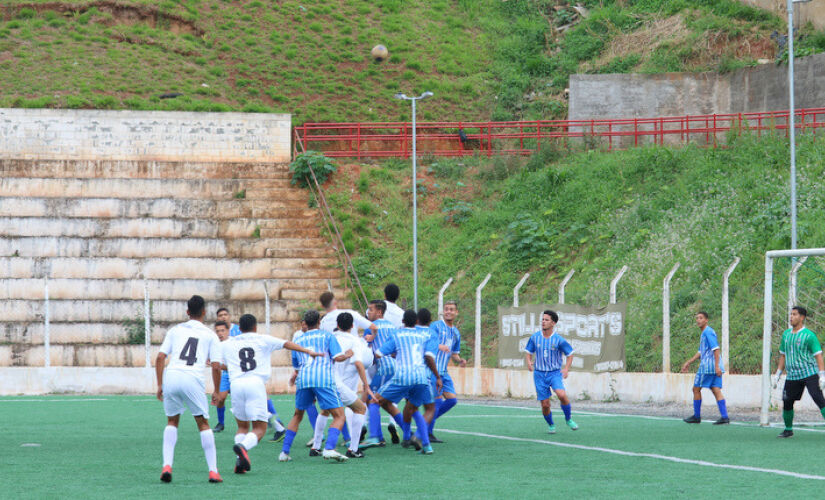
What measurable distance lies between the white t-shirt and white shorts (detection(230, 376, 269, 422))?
0.83m

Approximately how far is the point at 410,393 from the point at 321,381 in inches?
57.7

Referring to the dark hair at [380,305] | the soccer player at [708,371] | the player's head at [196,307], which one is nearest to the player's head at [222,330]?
the dark hair at [380,305]

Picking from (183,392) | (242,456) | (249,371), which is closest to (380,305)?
(249,371)

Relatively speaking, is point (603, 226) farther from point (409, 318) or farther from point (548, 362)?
point (409, 318)

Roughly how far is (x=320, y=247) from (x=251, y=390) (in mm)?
22993

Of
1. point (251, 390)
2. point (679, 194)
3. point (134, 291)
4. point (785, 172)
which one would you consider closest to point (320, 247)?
point (134, 291)

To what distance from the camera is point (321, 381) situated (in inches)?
490

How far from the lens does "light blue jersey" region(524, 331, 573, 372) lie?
15547 mm

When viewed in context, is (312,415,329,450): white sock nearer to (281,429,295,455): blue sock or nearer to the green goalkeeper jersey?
(281,429,295,455): blue sock

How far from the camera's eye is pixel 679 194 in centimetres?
3039

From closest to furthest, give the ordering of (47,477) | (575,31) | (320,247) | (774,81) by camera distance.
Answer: (47,477), (320,247), (774,81), (575,31)

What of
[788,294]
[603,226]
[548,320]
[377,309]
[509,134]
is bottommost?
[548,320]

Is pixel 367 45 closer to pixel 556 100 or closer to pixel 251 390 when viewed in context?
pixel 556 100

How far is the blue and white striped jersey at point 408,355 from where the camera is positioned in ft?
43.4
